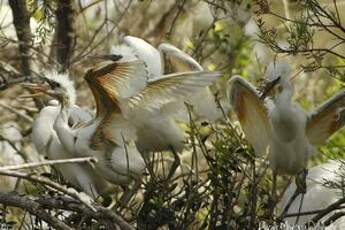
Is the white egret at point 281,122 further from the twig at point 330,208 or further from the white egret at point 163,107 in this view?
the twig at point 330,208

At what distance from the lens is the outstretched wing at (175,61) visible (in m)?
4.27

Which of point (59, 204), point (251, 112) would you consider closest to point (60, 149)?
point (251, 112)

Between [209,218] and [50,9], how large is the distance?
941 mm

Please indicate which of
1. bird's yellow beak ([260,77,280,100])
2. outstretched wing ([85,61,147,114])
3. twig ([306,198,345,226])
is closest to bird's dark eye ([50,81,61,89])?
outstretched wing ([85,61,147,114])

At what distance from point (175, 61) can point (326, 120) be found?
0.62 metres

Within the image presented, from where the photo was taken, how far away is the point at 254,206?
3523mm

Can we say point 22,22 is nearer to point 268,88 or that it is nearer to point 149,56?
point 149,56

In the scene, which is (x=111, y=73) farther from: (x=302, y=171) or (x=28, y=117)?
(x=28, y=117)

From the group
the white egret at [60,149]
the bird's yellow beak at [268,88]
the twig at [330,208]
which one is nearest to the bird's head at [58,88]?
the white egret at [60,149]

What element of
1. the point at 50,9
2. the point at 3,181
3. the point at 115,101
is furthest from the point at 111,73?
the point at 3,181

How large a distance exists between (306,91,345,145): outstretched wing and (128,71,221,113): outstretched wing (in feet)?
1.65

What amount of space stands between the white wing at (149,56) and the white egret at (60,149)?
11.3 inches

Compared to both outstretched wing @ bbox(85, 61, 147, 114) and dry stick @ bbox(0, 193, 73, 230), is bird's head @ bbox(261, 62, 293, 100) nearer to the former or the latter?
outstretched wing @ bbox(85, 61, 147, 114)

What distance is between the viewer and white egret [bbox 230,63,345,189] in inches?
163
